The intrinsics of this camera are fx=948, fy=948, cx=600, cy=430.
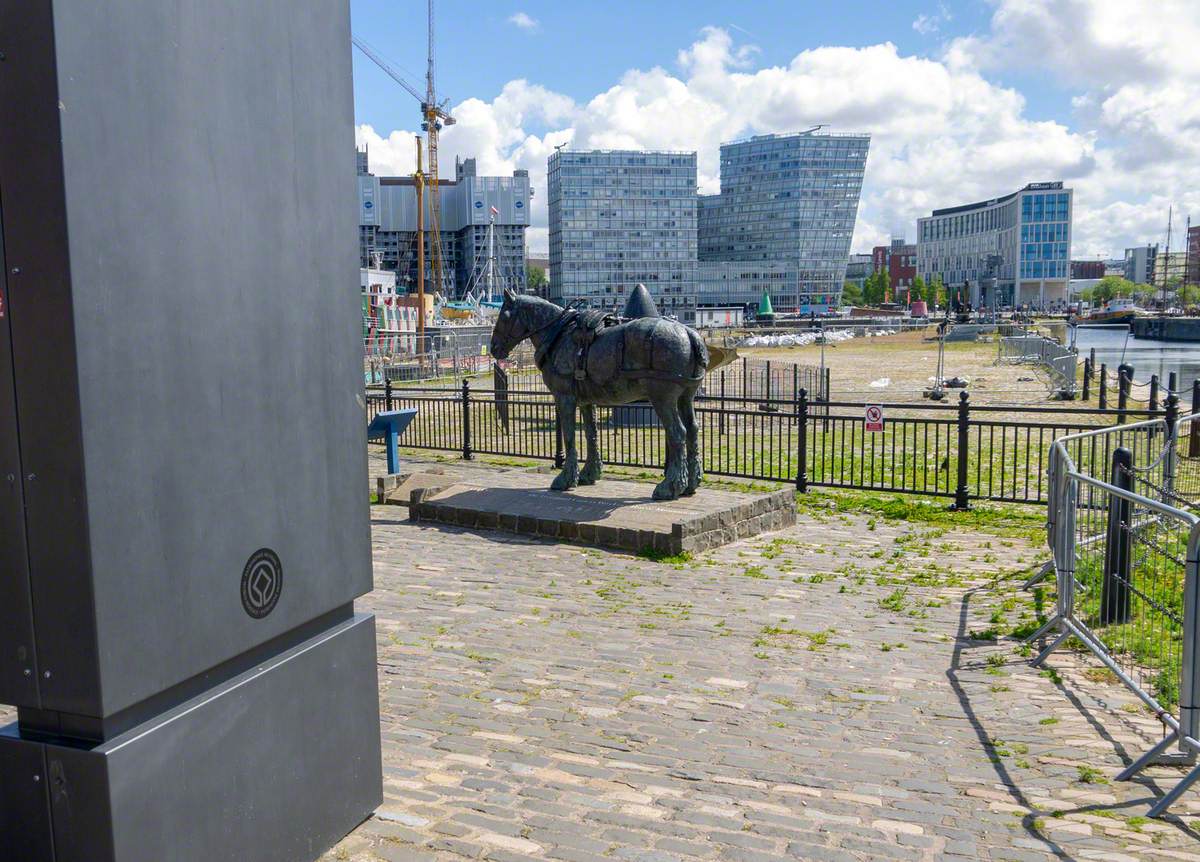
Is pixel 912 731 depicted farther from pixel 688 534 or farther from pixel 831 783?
pixel 688 534

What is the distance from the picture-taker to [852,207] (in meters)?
189

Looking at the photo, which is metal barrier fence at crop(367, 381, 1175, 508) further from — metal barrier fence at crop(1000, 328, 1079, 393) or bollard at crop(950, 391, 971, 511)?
metal barrier fence at crop(1000, 328, 1079, 393)

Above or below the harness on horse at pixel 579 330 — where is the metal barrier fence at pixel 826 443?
below

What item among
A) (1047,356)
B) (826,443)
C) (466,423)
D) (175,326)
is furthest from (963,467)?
(1047,356)

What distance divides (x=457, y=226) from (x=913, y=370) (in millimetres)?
153360

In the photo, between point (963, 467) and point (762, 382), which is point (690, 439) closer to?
point (963, 467)

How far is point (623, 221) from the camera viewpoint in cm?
17612

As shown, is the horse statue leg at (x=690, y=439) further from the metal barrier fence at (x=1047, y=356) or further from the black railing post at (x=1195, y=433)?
the metal barrier fence at (x=1047, y=356)

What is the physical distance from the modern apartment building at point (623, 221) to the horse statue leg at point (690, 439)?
162 meters

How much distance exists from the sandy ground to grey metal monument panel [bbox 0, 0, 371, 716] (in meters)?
26.7

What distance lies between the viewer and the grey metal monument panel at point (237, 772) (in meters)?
2.94

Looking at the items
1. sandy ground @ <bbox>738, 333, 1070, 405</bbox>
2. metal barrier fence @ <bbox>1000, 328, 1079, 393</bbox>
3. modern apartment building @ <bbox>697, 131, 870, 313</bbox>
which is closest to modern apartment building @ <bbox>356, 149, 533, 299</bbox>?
modern apartment building @ <bbox>697, 131, 870, 313</bbox>

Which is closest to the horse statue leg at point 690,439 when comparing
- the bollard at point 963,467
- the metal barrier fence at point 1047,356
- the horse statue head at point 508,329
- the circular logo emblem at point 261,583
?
the horse statue head at point 508,329

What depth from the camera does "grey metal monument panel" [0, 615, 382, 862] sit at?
2.94 meters
